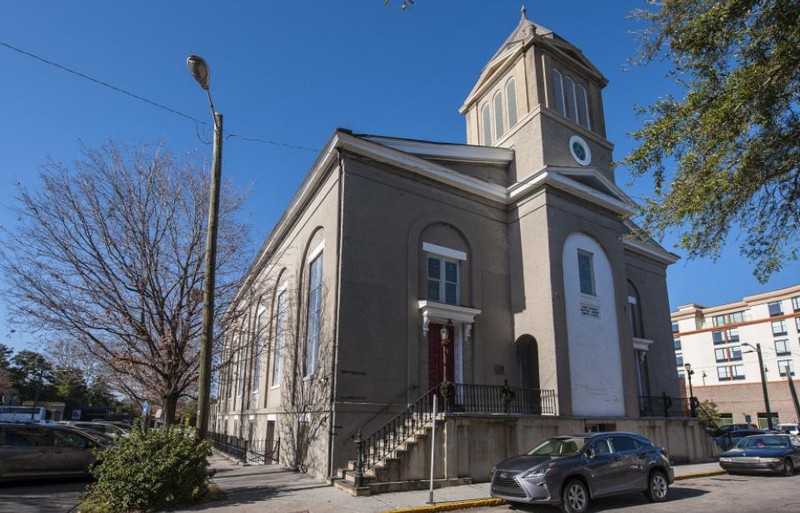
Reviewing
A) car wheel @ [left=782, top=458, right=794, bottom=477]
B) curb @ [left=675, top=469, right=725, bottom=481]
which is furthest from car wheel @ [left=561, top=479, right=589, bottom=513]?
car wheel @ [left=782, top=458, right=794, bottom=477]

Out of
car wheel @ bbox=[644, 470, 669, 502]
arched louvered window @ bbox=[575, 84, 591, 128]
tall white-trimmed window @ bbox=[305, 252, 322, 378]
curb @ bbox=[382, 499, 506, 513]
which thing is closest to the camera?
curb @ bbox=[382, 499, 506, 513]

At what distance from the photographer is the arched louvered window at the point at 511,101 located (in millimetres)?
22766

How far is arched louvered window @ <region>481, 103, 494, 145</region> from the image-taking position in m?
24.5

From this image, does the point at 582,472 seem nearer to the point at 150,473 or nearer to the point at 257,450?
the point at 150,473

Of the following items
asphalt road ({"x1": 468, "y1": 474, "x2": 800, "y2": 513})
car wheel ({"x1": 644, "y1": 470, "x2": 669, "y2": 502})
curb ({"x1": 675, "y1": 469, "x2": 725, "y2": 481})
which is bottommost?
curb ({"x1": 675, "y1": 469, "x2": 725, "y2": 481})

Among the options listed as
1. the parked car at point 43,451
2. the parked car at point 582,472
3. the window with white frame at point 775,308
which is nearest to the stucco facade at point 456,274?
the parked car at point 582,472

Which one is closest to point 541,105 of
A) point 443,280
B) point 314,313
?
point 443,280

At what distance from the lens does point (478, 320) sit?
720 inches

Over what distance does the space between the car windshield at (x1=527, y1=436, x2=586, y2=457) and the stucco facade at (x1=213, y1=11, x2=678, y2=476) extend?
11.7 feet

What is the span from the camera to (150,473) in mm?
10047

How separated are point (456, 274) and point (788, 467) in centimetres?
1233

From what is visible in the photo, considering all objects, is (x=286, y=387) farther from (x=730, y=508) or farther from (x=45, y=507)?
(x=730, y=508)

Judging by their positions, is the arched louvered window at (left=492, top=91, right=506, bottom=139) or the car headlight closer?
the car headlight

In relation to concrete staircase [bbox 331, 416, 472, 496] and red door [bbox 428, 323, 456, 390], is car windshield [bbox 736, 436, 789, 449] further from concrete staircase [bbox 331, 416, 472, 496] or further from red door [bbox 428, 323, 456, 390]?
concrete staircase [bbox 331, 416, 472, 496]
